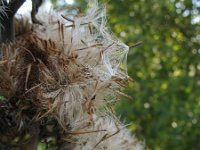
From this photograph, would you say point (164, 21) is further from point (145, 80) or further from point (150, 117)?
point (150, 117)

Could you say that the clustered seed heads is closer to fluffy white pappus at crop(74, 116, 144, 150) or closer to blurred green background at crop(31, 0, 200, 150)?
fluffy white pappus at crop(74, 116, 144, 150)

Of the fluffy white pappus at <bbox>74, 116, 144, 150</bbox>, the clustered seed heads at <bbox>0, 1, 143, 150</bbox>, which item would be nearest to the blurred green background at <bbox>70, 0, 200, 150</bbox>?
the fluffy white pappus at <bbox>74, 116, 144, 150</bbox>

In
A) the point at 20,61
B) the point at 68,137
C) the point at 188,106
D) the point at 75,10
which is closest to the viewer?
the point at 20,61

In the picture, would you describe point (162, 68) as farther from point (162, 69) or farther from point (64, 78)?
point (64, 78)

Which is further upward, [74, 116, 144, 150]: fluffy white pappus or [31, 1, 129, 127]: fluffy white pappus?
[31, 1, 129, 127]: fluffy white pappus

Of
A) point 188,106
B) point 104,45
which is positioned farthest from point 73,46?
point 188,106

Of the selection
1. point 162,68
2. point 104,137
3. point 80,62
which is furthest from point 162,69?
point 80,62
